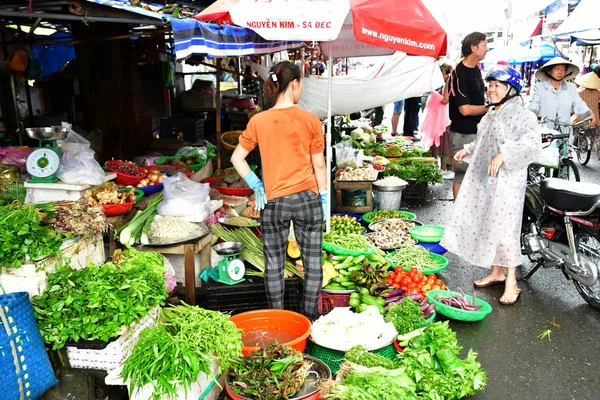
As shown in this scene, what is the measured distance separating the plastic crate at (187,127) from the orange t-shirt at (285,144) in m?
6.36

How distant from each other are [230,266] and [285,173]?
1.00 metres

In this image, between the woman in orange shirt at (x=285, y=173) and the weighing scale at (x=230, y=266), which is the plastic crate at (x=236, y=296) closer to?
the weighing scale at (x=230, y=266)

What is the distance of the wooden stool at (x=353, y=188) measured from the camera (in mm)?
7500

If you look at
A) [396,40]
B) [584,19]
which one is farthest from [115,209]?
[584,19]

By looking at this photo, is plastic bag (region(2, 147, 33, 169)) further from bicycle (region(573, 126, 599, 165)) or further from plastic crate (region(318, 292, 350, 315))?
bicycle (region(573, 126, 599, 165))

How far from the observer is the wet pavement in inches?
142

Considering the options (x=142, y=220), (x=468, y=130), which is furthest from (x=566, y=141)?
(x=142, y=220)

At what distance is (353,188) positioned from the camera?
24.7 feet

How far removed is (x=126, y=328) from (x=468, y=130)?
5.10 meters

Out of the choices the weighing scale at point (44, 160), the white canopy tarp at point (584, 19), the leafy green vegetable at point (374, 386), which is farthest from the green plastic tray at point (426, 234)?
the white canopy tarp at point (584, 19)

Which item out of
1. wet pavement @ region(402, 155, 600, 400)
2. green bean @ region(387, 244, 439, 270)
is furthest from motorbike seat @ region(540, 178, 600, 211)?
green bean @ region(387, 244, 439, 270)

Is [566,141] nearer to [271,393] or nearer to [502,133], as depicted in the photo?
[502,133]

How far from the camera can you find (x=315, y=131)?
12.2 ft

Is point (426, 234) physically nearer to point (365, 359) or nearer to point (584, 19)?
point (365, 359)
